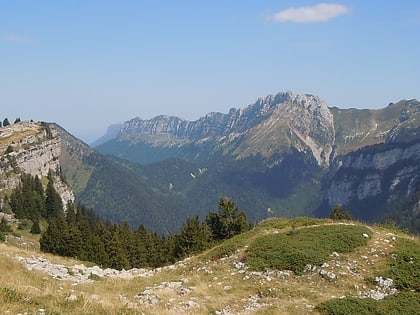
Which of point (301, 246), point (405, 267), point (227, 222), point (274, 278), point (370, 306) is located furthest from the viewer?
point (227, 222)

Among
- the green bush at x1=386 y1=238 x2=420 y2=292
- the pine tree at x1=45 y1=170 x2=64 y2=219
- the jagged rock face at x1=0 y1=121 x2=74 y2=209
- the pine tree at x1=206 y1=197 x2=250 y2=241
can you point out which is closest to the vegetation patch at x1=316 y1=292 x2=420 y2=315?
the green bush at x1=386 y1=238 x2=420 y2=292

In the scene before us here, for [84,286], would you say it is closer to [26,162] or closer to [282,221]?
[282,221]

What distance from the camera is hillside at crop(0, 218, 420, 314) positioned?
2866 cm

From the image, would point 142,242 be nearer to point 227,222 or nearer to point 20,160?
point 227,222

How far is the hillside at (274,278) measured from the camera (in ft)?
94.0

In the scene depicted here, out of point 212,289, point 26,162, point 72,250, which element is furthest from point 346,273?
point 26,162

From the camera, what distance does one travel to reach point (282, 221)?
178ft

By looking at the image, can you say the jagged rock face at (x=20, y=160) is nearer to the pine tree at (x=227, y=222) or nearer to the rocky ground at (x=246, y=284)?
the pine tree at (x=227, y=222)

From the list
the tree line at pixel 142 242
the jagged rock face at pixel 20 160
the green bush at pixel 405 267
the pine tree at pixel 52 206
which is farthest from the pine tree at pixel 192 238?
the jagged rock face at pixel 20 160

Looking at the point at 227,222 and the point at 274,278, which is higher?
the point at 227,222

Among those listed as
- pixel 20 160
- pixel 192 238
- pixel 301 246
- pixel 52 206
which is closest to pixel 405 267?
pixel 301 246

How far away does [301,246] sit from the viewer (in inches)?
1550

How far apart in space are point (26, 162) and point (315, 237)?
160 m

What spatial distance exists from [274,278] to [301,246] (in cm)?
556
